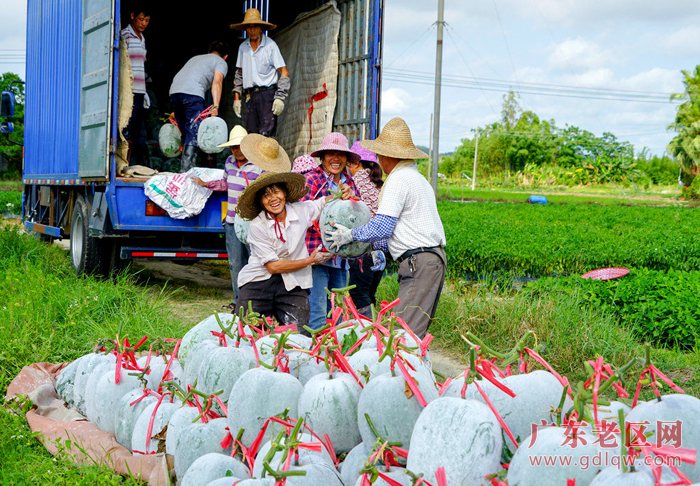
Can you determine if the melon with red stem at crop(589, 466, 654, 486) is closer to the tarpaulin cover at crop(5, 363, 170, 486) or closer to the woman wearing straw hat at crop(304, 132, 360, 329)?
the tarpaulin cover at crop(5, 363, 170, 486)

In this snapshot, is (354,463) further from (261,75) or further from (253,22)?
(253,22)

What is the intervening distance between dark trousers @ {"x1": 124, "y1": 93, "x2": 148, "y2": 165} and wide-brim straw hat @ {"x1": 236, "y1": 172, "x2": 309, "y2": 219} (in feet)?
15.0

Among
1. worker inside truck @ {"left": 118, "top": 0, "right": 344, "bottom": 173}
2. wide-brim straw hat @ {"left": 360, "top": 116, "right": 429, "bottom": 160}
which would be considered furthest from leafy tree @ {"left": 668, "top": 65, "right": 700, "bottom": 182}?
wide-brim straw hat @ {"left": 360, "top": 116, "right": 429, "bottom": 160}

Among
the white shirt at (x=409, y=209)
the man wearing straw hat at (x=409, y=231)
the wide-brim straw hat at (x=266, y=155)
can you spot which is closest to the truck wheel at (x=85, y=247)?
the wide-brim straw hat at (x=266, y=155)

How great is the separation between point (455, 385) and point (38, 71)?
10581mm

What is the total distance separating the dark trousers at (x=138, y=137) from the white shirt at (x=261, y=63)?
134 centimetres

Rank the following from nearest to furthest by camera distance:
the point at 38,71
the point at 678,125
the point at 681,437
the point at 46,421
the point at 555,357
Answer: the point at 681,437
the point at 46,421
the point at 555,357
the point at 38,71
the point at 678,125

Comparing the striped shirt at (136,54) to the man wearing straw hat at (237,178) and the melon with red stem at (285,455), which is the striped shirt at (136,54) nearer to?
the man wearing straw hat at (237,178)

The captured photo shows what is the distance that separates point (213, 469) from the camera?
2.27 metres

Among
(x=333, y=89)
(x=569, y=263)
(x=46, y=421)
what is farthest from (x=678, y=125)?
(x=46, y=421)

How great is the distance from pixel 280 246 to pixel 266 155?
1423 mm

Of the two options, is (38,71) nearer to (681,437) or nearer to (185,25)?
(185,25)

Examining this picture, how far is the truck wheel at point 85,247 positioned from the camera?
8.76 metres

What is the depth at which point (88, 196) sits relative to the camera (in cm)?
889
